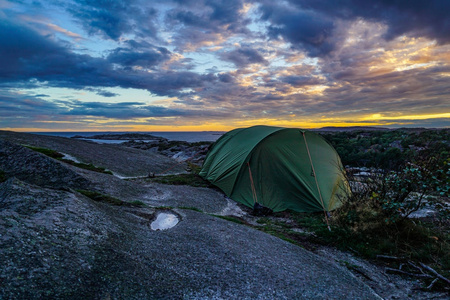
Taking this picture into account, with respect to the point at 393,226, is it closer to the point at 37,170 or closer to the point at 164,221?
the point at 164,221

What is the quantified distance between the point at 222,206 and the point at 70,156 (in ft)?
38.7

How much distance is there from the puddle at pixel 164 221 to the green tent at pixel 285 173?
4405 mm

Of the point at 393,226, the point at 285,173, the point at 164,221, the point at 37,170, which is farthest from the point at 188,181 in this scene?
the point at 393,226

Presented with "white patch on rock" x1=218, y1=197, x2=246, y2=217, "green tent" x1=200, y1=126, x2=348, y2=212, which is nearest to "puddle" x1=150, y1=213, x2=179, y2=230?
"white patch on rock" x1=218, y1=197, x2=246, y2=217

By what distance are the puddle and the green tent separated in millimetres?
4405

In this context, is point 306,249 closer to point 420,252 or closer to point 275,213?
point 420,252

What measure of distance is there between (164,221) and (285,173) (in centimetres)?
599

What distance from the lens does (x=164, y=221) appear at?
7.30 metres

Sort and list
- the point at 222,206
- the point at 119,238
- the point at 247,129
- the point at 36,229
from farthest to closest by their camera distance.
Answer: the point at 247,129
the point at 222,206
the point at 119,238
the point at 36,229

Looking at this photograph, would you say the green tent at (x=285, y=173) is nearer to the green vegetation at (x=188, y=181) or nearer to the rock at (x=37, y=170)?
the green vegetation at (x=188, y=181)

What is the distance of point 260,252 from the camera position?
19.0 ft

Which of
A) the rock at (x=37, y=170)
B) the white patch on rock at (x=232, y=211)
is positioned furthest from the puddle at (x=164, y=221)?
the rock at (x=37, y=170)

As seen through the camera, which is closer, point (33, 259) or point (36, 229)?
point (33, 259)

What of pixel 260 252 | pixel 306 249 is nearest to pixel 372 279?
pixel 306 249
